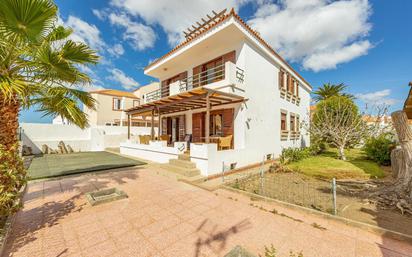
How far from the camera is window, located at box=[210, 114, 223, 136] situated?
466 inches

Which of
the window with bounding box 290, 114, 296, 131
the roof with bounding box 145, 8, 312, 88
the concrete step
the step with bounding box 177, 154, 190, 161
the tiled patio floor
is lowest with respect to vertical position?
the tiled patio floor

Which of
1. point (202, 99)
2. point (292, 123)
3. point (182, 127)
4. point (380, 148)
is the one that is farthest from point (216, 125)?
point (380, 148)

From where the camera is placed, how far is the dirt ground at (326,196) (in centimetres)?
422

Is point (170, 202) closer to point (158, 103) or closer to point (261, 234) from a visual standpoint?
point (261, 234)

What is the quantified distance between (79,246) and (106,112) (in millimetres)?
30406

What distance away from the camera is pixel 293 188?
693 cm

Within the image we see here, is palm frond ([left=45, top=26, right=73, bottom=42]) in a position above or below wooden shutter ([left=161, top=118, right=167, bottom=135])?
above

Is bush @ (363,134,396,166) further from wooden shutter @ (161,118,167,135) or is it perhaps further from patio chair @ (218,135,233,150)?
wooden shutter @ (161,118,167,135)

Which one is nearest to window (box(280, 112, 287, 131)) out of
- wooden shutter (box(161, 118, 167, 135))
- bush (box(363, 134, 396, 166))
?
bush (box(363, 134, 396, 166))

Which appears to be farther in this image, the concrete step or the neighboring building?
the neighboring building

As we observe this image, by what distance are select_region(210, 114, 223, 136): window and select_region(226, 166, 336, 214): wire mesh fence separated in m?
4.13

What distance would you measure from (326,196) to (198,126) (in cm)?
929

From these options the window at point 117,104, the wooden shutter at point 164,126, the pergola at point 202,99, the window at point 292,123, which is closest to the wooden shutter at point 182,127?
the pergola at point 202,99

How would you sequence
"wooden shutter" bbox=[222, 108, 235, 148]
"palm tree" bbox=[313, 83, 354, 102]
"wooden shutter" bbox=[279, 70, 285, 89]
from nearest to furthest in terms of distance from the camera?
"wooden shutter" bbox=[222, 108, 235, 148] < "wooden shutter" bbox=[279, 70, 285, 89] < "palm tree" bbox=[313, 83, 354, 102]
